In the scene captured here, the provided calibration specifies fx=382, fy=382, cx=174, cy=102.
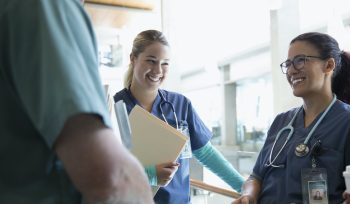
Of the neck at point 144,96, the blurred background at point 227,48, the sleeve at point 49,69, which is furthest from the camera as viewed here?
the blurred background at point 227,48

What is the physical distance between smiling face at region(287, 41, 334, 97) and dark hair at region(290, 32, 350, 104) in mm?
23

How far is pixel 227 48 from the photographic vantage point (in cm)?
469

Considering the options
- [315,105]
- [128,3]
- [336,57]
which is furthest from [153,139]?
[128,3]

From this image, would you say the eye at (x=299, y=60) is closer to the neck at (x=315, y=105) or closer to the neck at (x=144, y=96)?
the neck at (x=315, y=105)

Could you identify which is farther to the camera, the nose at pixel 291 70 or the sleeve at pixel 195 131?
the sleeve at pixel 195 131

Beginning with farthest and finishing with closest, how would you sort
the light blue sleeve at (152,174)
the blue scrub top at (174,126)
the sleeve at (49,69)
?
1. the blue scrub top at (174,126)
2. the light blue sleeve at (152,174)
3. the sleeve at (49,69)

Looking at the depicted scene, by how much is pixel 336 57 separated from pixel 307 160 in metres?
0.44

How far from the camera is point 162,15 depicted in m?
2.82

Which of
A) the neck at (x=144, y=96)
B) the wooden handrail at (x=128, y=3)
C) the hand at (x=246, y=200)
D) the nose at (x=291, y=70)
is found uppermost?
the wooden handrail at (x=128, y=3)

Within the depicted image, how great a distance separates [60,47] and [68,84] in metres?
0.05

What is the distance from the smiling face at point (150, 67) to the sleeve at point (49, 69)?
1.23 metres

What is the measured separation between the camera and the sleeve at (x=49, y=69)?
0.44 m

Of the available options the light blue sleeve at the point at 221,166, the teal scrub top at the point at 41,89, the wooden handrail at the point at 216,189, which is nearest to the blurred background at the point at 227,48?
the wooden handrail at the point at 216,189

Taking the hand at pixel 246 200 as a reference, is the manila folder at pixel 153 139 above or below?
above
